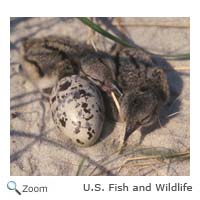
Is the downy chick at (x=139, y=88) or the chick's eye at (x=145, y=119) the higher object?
the downy chick at (x=139, y=88)

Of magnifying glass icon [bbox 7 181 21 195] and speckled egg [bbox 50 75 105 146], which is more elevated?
speckled egg [bbox 50 75 105 146]

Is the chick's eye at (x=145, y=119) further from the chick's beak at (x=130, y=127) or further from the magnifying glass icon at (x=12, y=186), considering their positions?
the magnifying glass icon at (x=12, y=186)

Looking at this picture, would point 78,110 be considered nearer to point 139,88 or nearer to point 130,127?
point 130,127

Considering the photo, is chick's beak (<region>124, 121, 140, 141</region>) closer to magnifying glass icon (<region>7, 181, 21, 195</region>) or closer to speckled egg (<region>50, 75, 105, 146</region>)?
speckled egg (<region>50, 75, 105, 146</region>)

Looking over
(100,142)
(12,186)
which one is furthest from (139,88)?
(12,186)

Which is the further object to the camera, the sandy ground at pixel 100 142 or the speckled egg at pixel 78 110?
the sandy ground at pixel 100 142

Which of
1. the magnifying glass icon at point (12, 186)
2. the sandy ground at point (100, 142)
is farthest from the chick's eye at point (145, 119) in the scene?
the magnifying glass icon at point (12, 186)

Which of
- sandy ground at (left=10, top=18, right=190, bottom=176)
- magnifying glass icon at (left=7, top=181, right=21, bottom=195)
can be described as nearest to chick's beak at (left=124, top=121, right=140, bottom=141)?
sandy ground at (left=10, top=18, right=190, bottom=176)
